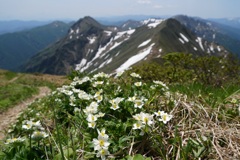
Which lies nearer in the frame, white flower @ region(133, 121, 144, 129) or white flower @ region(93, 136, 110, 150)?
white flower @ region(93, 136, 110, 150)

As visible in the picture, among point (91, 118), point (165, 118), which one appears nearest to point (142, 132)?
point (165, 118)

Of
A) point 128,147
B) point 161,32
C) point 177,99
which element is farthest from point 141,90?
point 161,32

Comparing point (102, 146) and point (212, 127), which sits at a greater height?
point (102, 146)

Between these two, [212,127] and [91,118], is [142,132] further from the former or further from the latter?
[212,127]

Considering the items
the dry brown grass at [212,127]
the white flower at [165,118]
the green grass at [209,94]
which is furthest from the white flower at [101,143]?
the green grass at [209,94]

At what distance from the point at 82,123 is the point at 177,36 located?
169210 millimetres

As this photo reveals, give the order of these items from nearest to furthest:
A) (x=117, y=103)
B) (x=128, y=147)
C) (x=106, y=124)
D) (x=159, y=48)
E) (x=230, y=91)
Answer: (x=128, y=147) < (x=106, y=124) < (x=117, y=103) < (x=230, y=91) < (x=159, y=48)

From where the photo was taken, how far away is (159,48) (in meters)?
124

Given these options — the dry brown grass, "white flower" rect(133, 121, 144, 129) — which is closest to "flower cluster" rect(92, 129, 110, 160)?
"white flower" rect(133, 121, 144, 129)

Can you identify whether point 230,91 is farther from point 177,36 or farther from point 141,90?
point 177,36

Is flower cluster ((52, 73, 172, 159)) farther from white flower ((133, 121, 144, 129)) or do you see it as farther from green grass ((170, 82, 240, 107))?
green grass ((170, 82, 240, 107))

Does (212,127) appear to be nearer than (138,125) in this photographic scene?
No

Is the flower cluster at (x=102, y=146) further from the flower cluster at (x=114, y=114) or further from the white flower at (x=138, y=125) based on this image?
the white flower at (x=138, y=125)

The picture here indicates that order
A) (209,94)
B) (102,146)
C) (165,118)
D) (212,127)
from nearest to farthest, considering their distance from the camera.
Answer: (102,146) < (165,118) < (212,127) < (209,94)
